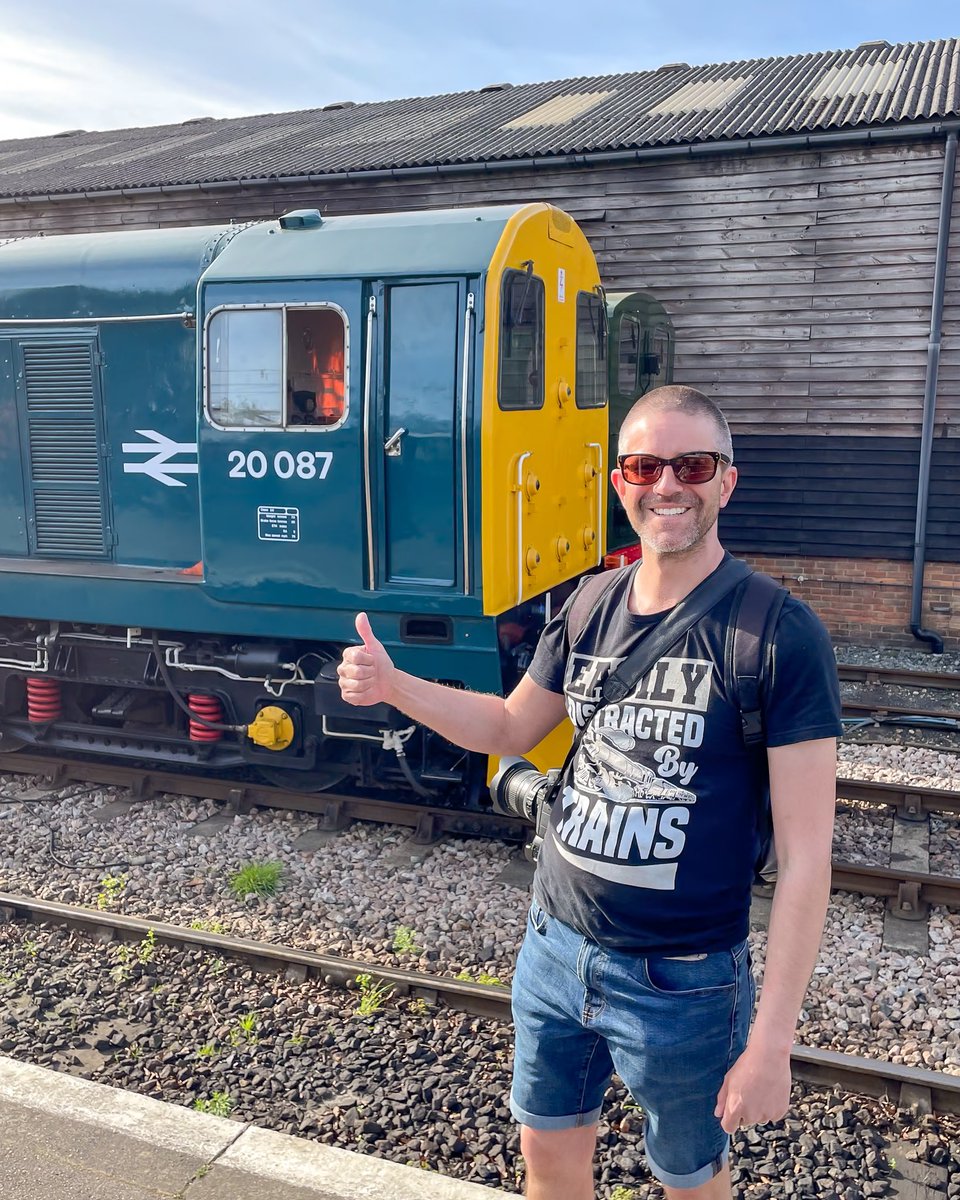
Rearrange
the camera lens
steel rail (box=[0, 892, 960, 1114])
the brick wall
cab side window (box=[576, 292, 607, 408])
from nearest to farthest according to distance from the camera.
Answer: the camera lens → steel rail (box=[0, 892, 960, 1114]) → cab side window (box=[576, 292, 607, 408]) → the brick wall

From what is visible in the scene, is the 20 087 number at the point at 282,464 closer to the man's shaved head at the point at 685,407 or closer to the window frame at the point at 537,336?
the window frame at the point at 537,336

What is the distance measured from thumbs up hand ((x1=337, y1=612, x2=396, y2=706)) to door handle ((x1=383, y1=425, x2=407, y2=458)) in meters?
3.03

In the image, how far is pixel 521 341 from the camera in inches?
224

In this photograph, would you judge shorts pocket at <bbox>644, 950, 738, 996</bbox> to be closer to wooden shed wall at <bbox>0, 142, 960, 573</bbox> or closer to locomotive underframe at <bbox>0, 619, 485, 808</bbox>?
locomotive underframe at <bbox>0, 619, 485, 808</bbox>

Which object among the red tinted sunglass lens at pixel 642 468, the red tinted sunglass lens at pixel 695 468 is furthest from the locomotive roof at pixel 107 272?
the red tinted sunglass lens at pixel 695 468

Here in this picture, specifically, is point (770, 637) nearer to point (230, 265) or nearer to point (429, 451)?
point (429, 451)

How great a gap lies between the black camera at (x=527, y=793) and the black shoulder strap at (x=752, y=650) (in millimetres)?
660

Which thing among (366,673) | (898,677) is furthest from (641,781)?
(898,677)

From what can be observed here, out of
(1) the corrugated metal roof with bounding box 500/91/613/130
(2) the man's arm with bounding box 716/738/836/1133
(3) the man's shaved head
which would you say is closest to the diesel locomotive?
(3) the man's shaved head

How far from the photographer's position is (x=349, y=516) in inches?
220

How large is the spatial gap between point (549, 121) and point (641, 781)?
1340cm

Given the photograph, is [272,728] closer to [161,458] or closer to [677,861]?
[161,458]

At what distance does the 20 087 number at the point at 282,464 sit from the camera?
18.5 ft

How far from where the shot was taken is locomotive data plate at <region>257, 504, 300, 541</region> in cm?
575
